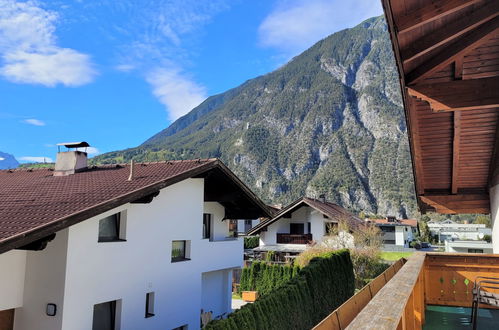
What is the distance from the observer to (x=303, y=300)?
32.7 feet

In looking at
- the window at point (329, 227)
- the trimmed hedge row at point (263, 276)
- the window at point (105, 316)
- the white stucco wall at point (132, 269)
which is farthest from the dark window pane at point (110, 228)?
the window at point (329, 227)

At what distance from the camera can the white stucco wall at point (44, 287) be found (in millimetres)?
7375

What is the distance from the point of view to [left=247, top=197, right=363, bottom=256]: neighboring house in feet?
102

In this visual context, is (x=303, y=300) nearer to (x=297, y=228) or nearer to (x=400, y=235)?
(x=297, y=228)

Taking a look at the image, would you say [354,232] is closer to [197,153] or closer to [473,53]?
[473,53]

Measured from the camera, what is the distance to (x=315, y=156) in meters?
132

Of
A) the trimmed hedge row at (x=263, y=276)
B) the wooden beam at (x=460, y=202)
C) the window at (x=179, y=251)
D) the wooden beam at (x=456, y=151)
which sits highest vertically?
the wooden beam at (x=456, y=151)

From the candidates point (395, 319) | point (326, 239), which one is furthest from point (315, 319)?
point (326, 239)

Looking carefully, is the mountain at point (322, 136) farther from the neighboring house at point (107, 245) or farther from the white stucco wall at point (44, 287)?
the white stucco wall at point (44, 287)

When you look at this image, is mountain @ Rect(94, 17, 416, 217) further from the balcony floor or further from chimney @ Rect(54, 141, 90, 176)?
the balcony floor

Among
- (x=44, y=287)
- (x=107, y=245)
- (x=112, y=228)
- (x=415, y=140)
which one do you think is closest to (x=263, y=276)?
(x=112, y=228)

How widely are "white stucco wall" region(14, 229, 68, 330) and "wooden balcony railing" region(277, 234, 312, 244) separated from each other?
25.4 metres

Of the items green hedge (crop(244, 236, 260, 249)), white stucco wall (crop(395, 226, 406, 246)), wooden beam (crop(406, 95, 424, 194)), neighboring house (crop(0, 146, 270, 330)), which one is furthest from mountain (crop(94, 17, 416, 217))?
wooden beam (crop(406, 95, 424, 194))

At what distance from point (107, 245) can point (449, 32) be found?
293 inches
